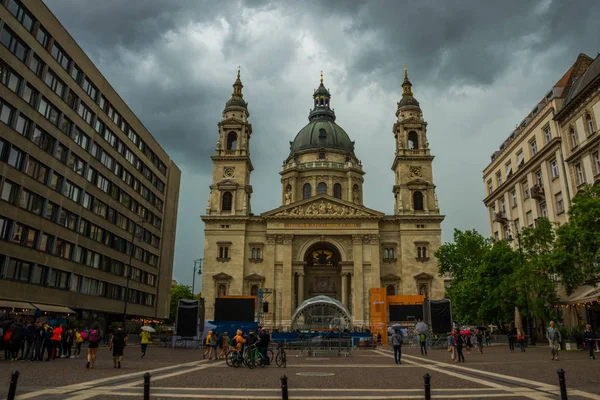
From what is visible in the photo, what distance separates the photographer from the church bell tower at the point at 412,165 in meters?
63.2

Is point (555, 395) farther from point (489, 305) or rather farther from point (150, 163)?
point (150, 163)

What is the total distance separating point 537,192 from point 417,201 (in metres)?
25.9

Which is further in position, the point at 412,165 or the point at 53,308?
the point at 412,165

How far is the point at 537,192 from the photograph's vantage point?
3856 cm

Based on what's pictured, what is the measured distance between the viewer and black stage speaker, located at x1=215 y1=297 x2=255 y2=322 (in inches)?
1852

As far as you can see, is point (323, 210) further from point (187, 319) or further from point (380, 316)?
point (187, 319)

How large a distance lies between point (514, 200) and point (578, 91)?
14.6m

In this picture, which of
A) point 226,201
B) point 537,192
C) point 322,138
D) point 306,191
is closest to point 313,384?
point 537,192

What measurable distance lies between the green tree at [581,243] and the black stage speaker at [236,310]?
2967 cm

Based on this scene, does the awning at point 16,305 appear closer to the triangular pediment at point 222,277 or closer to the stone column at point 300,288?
the triangular pediment at point 222,277

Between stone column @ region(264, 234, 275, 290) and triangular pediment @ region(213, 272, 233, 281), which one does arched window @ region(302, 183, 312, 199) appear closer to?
stone column @ region(264, 234, 275, 290)

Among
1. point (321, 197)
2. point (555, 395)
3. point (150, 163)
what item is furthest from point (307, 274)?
point (555, 395)

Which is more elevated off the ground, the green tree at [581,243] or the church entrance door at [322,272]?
the church entrance door at [322,272]

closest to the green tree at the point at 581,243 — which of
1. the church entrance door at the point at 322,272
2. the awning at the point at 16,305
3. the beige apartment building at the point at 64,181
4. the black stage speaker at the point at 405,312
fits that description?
the black stage speaker at the point at 405,312
